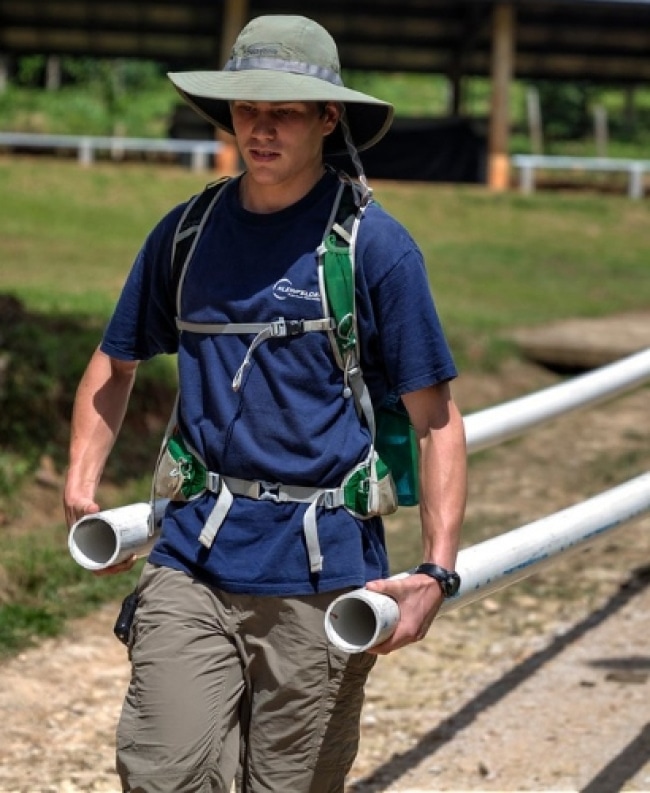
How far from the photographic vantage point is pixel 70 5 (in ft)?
78.8

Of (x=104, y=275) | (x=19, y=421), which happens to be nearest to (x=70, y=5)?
(x=104, y=275)

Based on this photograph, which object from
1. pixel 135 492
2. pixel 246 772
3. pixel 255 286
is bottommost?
pixel 135 492

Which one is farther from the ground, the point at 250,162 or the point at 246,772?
the point at 250,162

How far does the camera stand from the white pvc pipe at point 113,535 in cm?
304

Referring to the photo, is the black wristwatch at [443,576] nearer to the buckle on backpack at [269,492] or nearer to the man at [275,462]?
the man at [275,462]

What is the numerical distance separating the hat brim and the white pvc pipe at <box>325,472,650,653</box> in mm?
819

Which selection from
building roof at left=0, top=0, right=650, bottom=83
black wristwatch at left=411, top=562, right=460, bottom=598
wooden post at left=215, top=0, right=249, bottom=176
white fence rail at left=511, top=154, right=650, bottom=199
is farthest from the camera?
building roof at left=0, top=0, right=650, bottom=83

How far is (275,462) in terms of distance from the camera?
2.89 meters

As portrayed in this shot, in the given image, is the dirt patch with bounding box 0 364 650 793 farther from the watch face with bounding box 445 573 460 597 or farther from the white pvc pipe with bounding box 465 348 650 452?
the watch face with bounding box 445 573 460 597

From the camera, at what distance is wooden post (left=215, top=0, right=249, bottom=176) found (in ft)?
70.4

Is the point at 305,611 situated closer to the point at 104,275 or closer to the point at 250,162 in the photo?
the point at 250,162

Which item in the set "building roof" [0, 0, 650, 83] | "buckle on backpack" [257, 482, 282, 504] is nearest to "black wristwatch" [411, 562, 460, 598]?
"buckle on backpack" [257, 482, 282, 504]

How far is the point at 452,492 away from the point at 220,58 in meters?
21.8

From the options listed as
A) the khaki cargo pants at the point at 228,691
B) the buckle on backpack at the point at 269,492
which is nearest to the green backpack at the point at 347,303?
the buckle on backpack at the point at 269,492
